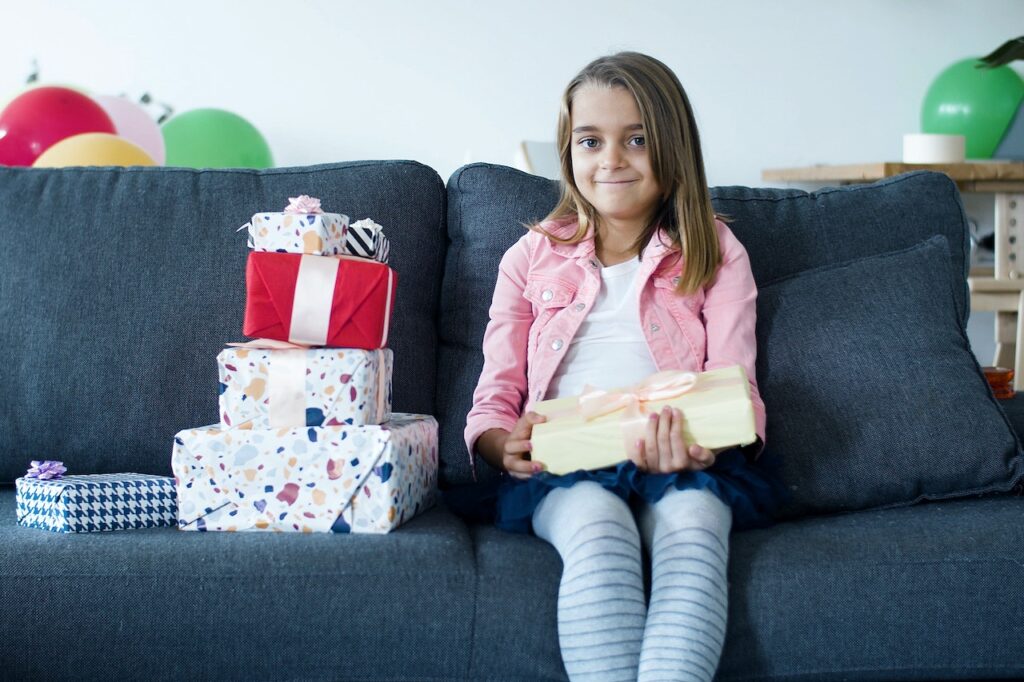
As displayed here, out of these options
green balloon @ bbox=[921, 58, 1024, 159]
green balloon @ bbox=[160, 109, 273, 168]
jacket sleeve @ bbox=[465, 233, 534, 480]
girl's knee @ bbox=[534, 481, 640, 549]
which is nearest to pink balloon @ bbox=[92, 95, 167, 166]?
green balloon @ bbox=[160, 109, 273, 168]

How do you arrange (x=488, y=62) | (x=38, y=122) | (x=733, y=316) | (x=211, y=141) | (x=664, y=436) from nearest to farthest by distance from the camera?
(x=664, y=436)
(x=733, y=316)
(x=38, y=122)
(x=211, y=141)
(x=488, y=62)

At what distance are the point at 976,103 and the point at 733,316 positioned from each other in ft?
7.99

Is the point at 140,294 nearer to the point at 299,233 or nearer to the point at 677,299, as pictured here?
the point at 299,233

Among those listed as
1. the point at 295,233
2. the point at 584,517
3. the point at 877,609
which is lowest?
the point at 877,609

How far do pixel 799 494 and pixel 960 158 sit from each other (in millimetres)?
2199

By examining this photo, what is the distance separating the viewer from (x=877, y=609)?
4.01ft

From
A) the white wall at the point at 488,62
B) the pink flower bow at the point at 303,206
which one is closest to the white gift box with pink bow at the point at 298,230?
the pink flower bow at the point at 303,206

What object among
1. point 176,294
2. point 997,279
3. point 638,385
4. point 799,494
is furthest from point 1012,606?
point 997,279

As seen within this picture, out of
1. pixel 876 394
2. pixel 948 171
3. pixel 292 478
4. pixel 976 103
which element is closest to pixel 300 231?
pixel 292 478

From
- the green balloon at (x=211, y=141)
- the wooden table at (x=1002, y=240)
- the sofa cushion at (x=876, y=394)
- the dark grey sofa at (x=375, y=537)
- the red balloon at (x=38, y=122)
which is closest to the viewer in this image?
the dark grey sofa at (x=375, y=537)

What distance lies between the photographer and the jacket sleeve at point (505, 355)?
5.04ft

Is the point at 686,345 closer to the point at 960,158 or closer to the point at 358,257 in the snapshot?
the point at 358,257

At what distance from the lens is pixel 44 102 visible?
2.54 meters

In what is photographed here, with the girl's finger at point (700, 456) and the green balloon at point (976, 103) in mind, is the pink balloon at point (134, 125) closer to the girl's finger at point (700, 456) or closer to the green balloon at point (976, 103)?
the girl's finger at point (700, 456)
